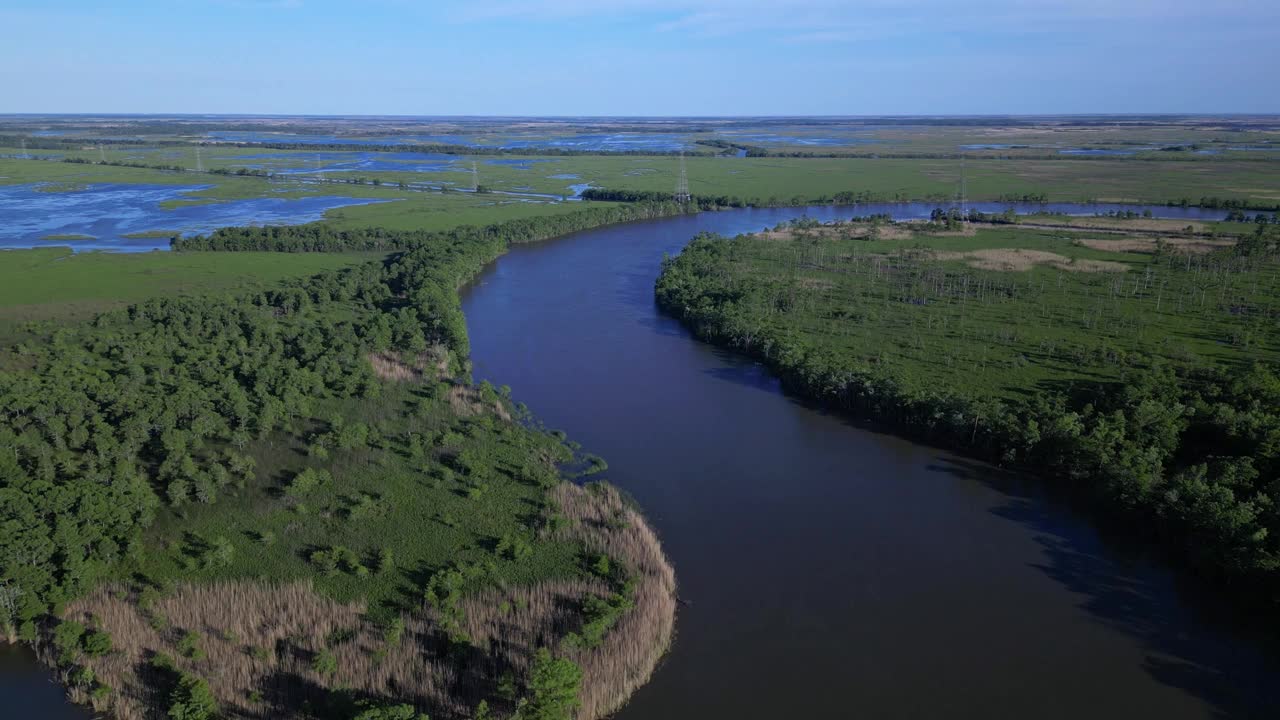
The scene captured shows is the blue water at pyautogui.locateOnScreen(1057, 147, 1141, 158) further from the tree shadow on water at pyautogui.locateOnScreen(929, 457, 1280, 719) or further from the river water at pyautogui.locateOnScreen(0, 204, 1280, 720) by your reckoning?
the tree shadow on water at pyautogui.locateOnScreen(929, 457, 1280, 719)

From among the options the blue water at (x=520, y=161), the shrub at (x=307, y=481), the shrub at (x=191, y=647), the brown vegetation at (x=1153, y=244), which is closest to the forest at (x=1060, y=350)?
the brown vegetation at (x=1153, y=244)

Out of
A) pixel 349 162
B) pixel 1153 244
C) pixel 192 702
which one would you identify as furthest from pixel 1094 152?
pixel 192 702

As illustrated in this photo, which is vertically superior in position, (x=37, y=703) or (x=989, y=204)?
(x=989, y=204)

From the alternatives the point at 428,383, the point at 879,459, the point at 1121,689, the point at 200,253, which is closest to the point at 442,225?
the point at 200,253

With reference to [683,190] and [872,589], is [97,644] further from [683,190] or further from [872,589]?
[683,190]

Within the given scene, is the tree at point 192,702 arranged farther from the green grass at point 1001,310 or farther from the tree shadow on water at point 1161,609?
the green grass at point 1001,310

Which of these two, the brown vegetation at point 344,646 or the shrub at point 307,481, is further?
the shrub at point 307,481

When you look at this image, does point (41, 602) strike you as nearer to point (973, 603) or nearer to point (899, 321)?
point (973, 603)
